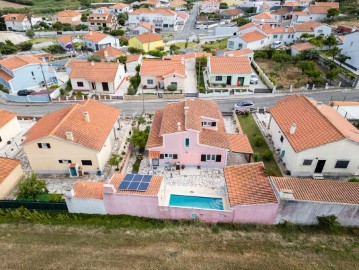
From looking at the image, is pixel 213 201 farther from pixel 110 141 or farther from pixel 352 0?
pixel 352 0

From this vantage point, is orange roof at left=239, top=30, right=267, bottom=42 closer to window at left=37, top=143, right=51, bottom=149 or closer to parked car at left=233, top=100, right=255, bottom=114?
parked car at left=233, top=100, right=255, bottom=114

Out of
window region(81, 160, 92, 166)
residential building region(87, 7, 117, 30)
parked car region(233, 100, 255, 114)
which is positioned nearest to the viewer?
window region(81, 160, 92, 166)

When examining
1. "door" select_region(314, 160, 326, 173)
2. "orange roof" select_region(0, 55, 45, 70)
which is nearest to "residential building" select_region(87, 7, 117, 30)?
"orange roof" select_region(0, 55, 45, 70)

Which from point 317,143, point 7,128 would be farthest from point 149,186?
point 7,128

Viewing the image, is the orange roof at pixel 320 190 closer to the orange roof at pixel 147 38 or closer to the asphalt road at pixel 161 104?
the asphalt road at pixel 161 104

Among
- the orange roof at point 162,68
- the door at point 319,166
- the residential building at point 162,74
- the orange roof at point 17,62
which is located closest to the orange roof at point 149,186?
the door at point 319,166

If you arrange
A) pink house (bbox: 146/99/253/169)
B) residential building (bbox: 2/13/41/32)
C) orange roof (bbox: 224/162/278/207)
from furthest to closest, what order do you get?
residential building (bbox: 2/13/41/32)
pink house (bbox: 146/99/253/169)
orange roof (bbox: 224/162/278/207)

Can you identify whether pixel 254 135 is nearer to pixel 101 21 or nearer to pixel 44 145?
pixel 44 145
